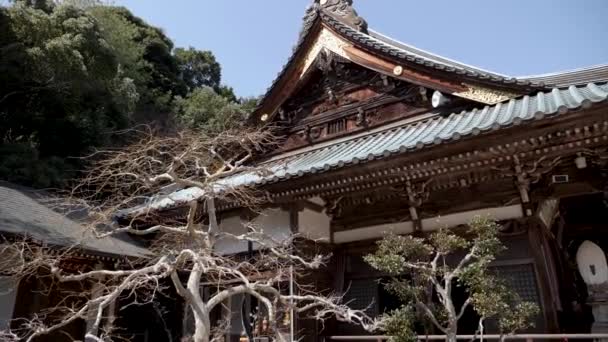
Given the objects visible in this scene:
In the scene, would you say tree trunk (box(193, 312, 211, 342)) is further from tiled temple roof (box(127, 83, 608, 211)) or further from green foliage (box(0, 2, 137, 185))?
green foliage (box(0, 2, 137, 185))

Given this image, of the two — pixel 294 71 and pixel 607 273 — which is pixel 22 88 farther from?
pixel 607 273

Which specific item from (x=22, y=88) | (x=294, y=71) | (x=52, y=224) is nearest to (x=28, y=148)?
(x=22, y=88)

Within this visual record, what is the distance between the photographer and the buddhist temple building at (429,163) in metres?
5.11

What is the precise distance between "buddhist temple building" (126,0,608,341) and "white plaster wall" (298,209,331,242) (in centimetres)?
3

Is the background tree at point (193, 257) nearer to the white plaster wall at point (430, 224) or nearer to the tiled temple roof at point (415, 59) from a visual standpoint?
the white plaster wall at point (430, 224)

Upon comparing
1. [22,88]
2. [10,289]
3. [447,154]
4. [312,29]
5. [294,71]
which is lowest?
[10,289]

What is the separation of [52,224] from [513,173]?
8.18 meters

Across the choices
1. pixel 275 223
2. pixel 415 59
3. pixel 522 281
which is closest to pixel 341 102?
pixel 415 59

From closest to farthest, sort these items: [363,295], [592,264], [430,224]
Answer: [592,264], [430,224], [363,295]

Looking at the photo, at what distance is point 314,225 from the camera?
7.03 metres

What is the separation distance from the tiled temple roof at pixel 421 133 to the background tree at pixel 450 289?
118 centimetres

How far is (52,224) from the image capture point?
8188mm

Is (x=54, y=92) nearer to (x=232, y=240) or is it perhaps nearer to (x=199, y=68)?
(x=232, y=240)

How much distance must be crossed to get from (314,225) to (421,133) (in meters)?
2.29
